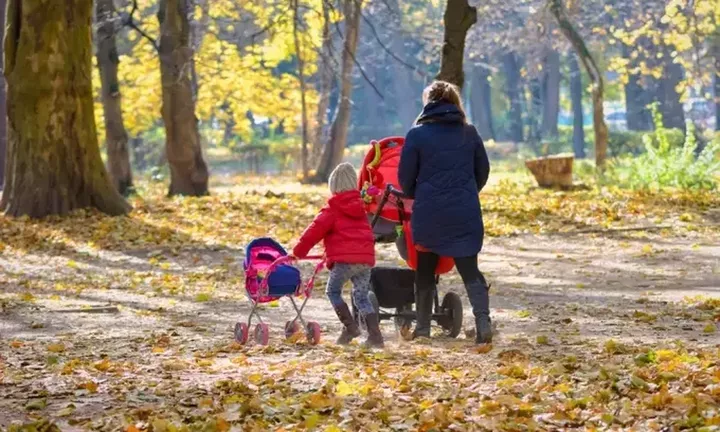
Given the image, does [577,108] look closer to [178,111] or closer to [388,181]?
[178,111]

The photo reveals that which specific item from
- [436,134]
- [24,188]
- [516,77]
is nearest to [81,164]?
[24,188]

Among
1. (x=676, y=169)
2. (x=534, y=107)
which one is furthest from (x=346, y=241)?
(x=534, y=107)

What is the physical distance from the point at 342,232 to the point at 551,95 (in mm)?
59252

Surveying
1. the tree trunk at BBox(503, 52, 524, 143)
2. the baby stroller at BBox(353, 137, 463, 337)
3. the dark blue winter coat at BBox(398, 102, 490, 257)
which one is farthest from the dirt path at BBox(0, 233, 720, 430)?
the tree trunk at BBox(503, 52, 524, 143)

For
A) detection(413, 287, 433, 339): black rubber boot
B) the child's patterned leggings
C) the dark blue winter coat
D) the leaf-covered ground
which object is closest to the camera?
the leaf-covered ground

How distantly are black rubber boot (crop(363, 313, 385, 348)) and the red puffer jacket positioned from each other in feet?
1.17

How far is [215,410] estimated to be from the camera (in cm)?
670

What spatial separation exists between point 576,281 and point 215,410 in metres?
7.70

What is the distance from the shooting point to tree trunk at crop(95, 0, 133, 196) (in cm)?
2800

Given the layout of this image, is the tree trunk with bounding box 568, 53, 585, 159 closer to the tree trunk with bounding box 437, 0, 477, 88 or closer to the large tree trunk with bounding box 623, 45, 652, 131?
the large tree trunk with bounding box 623, 45, 652, 131

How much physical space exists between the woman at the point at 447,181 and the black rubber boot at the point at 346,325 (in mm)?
646

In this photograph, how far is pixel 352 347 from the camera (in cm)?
923

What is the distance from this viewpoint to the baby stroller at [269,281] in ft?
30.1

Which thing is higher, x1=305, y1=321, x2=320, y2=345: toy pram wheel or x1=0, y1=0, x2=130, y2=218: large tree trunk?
x1=0, y1=0, x2=130, y2=218: large tree trunk
